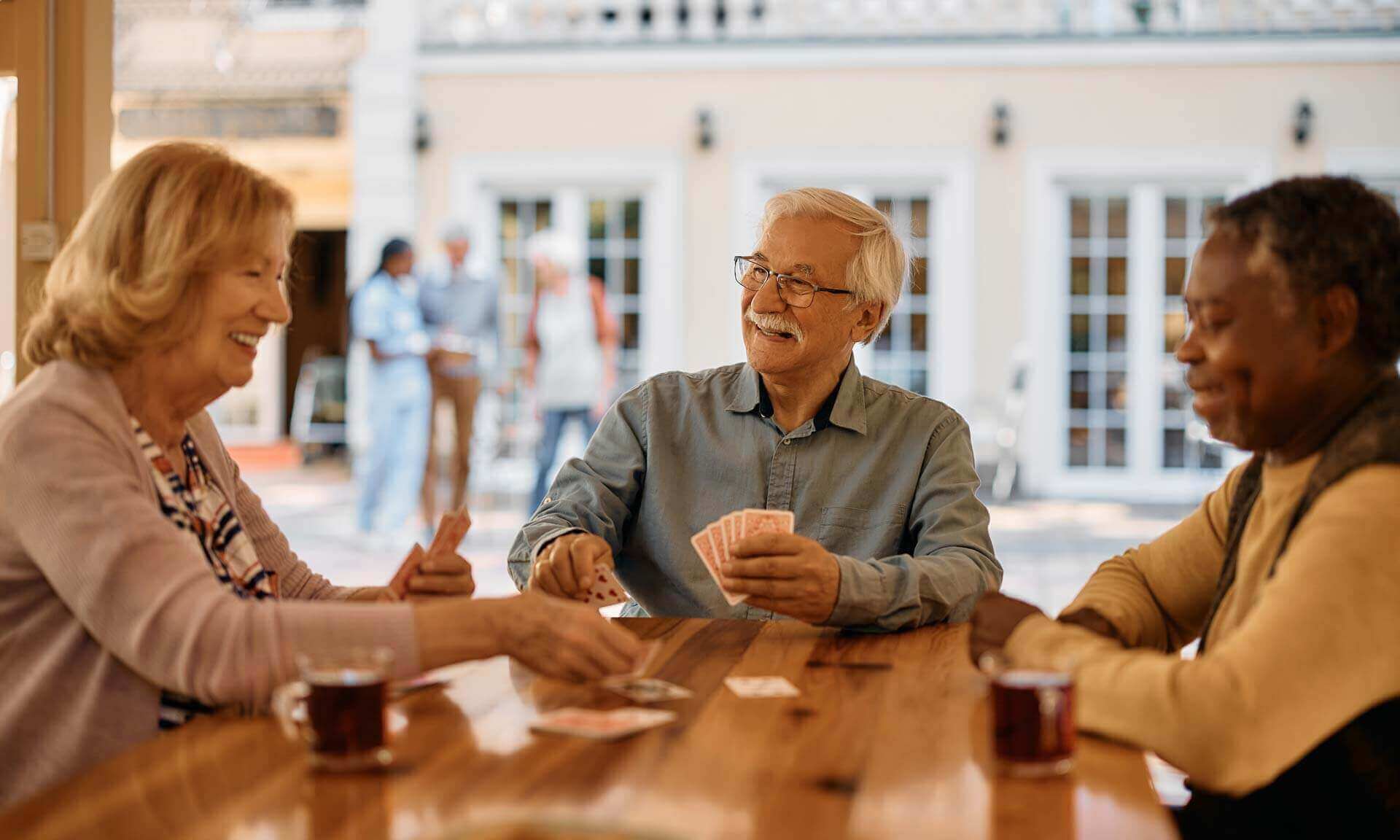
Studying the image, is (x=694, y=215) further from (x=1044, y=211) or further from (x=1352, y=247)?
(x=1352, y=247)

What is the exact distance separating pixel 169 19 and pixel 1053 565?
373 inches

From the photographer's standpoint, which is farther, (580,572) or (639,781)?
(580,572)

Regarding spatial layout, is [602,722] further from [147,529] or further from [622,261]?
[622,261]

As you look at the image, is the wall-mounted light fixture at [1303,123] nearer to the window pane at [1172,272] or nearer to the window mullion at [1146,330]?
the window mullion at [1146,330]

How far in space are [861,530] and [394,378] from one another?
5.06 metres

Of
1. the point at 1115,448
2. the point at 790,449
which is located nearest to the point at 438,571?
the point at 790,449

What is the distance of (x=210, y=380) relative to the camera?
1543 millimetres

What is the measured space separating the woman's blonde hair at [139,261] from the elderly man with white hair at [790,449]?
0.69m

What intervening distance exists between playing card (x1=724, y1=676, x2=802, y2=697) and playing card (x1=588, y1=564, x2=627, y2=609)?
1.31 feet

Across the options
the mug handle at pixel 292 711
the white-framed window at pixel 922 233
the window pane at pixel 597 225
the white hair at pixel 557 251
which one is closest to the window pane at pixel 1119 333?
the white-framed window at pixel 922 233

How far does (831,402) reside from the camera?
2.23m

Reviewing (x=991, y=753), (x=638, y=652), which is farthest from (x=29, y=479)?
(x=991, y=753)

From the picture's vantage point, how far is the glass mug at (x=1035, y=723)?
3.76 feet

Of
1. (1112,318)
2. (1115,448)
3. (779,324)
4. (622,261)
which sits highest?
(622,261)
